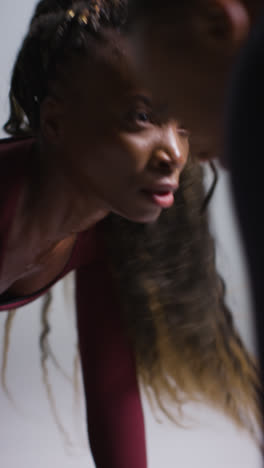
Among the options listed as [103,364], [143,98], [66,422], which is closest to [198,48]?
[143,98]

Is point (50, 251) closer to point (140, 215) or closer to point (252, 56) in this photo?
point (140, 215)

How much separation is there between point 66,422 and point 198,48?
81 centimetres

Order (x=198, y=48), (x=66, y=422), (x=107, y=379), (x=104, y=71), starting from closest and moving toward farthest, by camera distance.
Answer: (x=198, y=48), (x=104, y=71), (x=107, y=379), (x=66, y=422)

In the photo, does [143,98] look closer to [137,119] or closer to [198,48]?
[137,119]

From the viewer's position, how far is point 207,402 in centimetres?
81

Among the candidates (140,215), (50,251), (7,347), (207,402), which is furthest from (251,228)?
(7,347)

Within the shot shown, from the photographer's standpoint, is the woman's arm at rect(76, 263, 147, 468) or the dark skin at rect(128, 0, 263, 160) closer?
the dark skin at rect(128, 0, 263, 160)

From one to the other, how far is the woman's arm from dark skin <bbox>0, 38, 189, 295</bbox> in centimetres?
13

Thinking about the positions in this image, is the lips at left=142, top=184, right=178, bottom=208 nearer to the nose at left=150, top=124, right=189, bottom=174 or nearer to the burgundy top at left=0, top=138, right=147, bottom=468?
the nose at left=150, top=124, right=189, bottom=174

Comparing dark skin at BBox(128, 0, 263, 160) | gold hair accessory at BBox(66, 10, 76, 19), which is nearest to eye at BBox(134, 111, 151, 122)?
gold hair accessory at BBox(66, 10, 76, 19)

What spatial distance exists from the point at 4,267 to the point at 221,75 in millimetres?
368

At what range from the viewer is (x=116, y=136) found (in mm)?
494

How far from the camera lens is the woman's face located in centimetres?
48

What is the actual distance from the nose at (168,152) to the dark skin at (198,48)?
0.22m
